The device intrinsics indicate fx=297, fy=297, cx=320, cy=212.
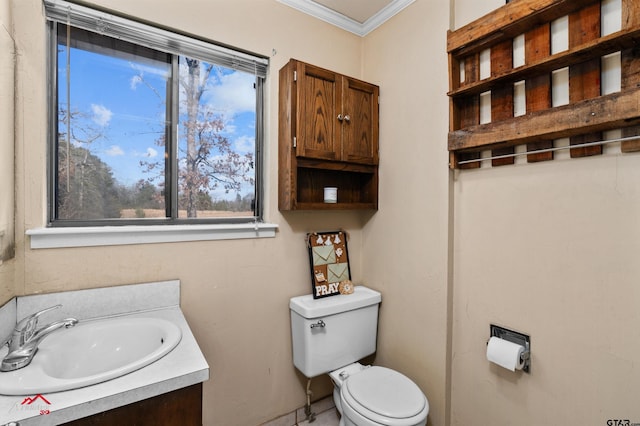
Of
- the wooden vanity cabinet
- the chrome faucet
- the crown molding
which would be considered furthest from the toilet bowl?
the crown molding

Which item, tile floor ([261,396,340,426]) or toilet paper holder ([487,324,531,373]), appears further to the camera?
tile floor ([261,396,340,426])

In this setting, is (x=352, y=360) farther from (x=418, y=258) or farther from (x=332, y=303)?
(x=418, y=258)

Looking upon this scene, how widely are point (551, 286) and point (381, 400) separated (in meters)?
0.87

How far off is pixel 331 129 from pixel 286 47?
0.55 m

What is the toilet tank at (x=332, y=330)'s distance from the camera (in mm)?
1622

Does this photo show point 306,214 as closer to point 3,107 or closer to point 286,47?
point 286,47

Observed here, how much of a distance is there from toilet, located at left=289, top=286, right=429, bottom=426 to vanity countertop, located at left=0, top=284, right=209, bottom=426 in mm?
763

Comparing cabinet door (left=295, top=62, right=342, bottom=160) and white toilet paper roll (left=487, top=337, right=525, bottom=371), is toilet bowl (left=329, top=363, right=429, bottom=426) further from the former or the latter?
cabinet door (left=295, top=62, right=342, bottom=160)

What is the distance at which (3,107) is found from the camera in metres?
1.03

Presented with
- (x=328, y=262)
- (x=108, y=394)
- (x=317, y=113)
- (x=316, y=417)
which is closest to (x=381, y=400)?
(x=316, y=417)

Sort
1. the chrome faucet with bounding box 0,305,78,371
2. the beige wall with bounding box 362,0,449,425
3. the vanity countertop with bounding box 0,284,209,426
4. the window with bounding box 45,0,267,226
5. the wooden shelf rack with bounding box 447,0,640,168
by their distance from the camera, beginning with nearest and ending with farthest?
the vanity countertop with bounding box 0,284,209,426
the chrome faucet with bounding box 0,305,78,371
the wooden shelf rack with bounding box 447,0,640,168
the window with bounding box 45,0,267,226
the beige wall with bounding box 362,0,449,425

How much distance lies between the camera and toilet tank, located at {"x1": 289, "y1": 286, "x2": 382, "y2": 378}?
5.32 feet

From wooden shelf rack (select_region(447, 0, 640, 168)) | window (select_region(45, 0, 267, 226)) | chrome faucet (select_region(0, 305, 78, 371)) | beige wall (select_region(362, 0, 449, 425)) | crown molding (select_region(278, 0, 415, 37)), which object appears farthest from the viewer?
crown molding (select_region(278, 0, 415, 37))

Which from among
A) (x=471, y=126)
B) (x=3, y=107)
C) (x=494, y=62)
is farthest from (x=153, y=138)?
(x=494, y=62)
